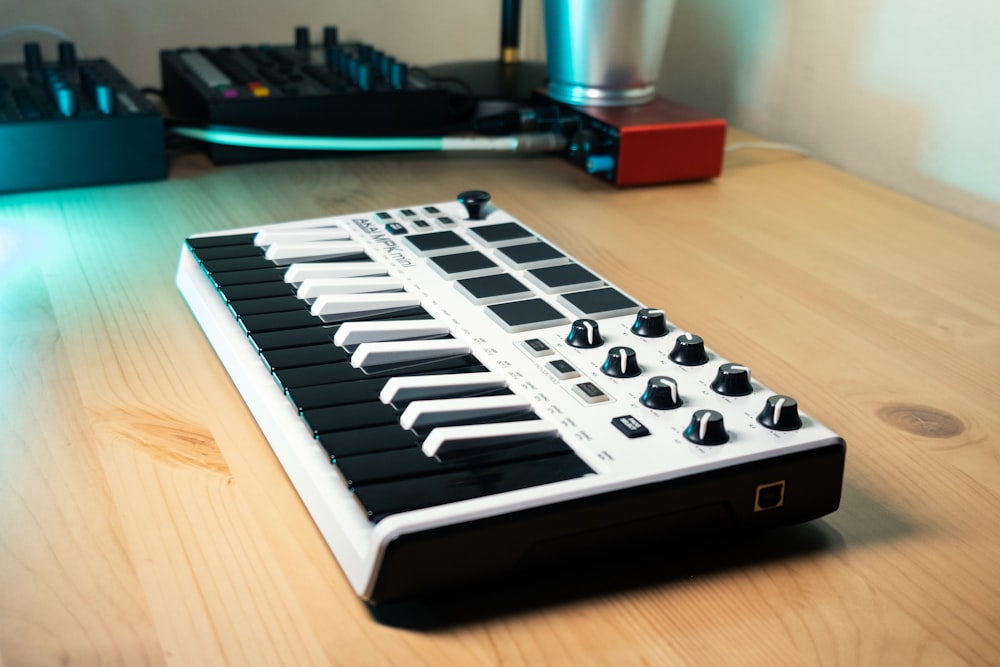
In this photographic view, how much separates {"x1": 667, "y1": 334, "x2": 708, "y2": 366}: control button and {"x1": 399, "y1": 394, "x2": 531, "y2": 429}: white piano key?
82 millimetres

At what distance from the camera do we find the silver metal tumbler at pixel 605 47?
3.12 ft

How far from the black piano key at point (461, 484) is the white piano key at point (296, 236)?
290 millimetres

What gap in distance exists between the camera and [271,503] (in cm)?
48

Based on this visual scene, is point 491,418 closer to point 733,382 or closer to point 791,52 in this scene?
point 733,382

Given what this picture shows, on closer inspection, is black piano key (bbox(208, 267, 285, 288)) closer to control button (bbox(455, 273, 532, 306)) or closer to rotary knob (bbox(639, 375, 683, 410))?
control button (bbox(455, 273, 532, 306))

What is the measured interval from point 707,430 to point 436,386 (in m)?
0.12

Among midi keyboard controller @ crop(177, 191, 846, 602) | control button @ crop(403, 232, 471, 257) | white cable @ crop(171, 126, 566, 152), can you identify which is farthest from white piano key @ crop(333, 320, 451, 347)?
white cable @ crop(171, 126, 566, 152)

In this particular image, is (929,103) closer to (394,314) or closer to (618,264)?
(618,264)

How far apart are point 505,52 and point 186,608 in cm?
97

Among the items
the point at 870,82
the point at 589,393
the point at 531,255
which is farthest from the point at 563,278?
the point at 870,82

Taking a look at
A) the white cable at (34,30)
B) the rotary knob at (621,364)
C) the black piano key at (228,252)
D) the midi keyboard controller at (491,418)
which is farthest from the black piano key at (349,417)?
the white cable at (34,30)

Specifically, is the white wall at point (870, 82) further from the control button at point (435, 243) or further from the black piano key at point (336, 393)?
the black piano key at point (336, 393)

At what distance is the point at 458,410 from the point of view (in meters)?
0.46

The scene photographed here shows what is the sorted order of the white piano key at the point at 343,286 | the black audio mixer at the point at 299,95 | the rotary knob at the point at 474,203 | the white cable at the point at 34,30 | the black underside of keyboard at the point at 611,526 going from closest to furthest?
the black underside of keyboard at the point at 611,526 < the white piano key at the point at 343,286 < the rotary knob at the point at 474,203 < the black audio mixer at the point at 299,95 < the white cable at the point at 34,30
